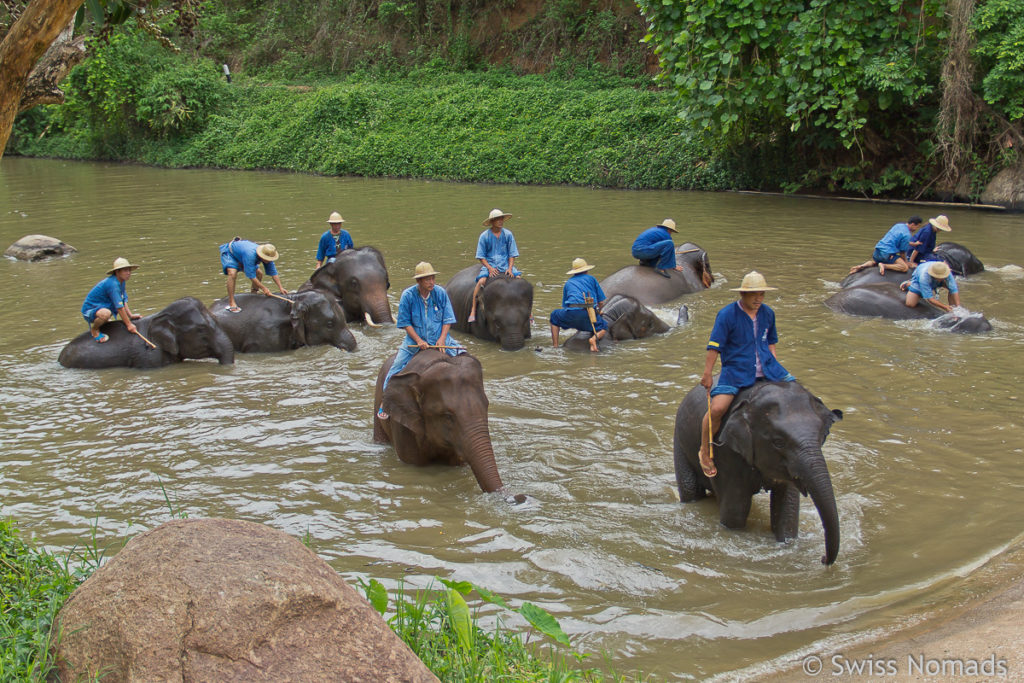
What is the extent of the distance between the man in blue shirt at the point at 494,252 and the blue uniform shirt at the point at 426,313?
365cm

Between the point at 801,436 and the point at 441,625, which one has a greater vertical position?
the point at 801,436

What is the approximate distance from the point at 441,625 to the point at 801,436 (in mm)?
→ 2373

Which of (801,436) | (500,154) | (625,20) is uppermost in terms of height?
(625,20)

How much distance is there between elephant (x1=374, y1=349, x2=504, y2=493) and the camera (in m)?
6.66

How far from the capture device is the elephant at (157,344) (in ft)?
33.8

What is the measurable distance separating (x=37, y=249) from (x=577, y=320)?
37.1 feet

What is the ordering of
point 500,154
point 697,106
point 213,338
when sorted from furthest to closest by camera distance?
point 500,154 → point 697,106 → point 213,338

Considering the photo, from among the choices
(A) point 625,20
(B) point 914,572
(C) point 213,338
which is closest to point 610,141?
(A) point 625,20

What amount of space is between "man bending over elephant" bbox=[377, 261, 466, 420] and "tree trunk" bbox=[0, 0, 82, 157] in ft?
10.5

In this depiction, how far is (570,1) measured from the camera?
3266 centimetres

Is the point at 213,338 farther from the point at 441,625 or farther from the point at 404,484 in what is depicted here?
the point at 441,625

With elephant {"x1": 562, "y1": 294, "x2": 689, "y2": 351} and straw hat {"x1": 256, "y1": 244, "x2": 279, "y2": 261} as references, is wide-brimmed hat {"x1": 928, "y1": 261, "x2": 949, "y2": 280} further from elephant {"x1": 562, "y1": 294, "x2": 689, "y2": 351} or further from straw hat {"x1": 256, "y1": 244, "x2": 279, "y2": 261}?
straw hat {"x1": 256, "y1": 244, "x2": 279, "y2": 261}

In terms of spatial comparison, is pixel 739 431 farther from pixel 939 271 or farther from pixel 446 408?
pixel 939 271

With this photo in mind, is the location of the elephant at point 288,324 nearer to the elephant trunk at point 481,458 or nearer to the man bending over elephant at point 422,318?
the man bending over elephant at point 422,318
